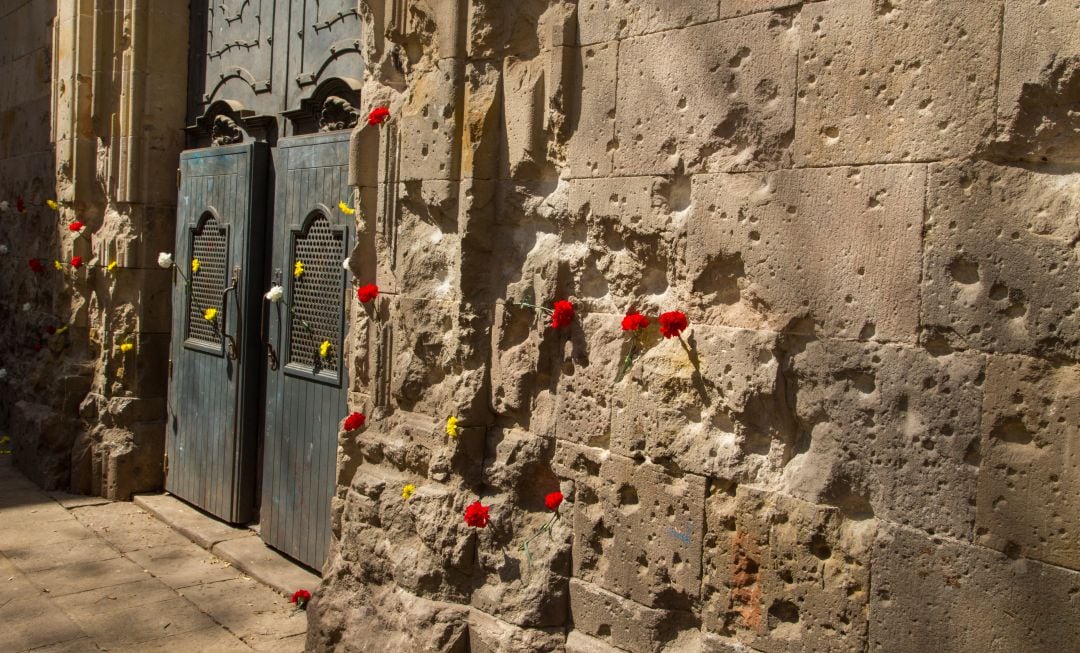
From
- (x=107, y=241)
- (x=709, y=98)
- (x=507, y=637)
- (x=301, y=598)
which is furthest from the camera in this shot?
(x=107, y=241)

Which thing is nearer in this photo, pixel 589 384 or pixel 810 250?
pixel 810 250

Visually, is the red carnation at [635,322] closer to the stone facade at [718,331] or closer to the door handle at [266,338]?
the stone facade at [718,331]

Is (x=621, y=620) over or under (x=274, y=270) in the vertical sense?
under

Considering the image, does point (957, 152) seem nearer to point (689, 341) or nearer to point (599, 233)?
point (689, 341)

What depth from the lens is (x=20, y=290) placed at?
24.4 feet

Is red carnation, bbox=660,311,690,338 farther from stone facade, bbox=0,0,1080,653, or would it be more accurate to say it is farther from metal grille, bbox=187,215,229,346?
metal grille, bbox=187,215,229,346

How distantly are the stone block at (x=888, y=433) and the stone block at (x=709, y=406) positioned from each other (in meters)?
0.07

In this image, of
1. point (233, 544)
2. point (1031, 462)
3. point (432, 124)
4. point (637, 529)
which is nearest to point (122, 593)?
point (233, 544)

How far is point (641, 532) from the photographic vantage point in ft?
9.86

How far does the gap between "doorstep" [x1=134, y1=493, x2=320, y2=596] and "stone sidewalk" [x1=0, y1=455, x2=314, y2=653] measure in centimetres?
5

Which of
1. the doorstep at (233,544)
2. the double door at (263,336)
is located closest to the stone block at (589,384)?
the double door at (263,336)

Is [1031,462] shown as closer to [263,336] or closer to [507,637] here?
[507,637]

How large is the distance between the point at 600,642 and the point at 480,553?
555 millimetres

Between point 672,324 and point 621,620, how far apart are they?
936 mm
